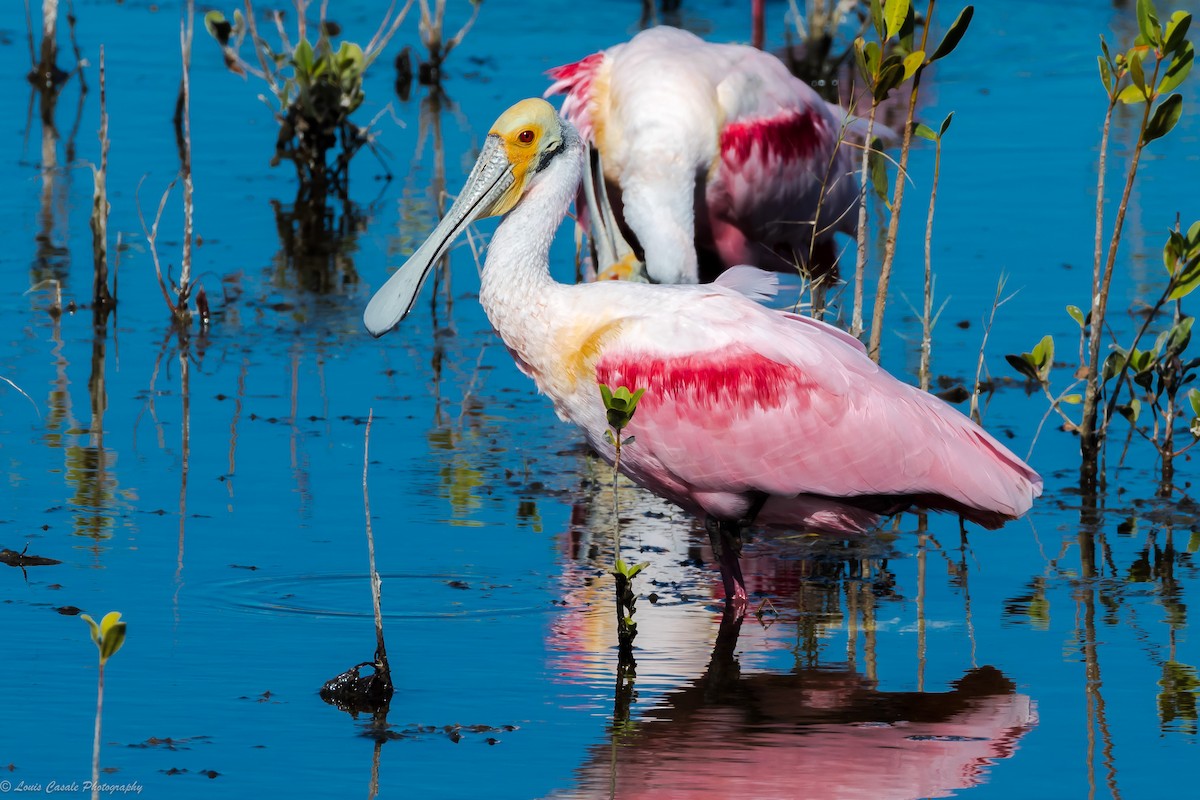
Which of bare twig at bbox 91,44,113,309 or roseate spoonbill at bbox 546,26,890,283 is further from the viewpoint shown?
roseate spoonbill at bbox 546,26,890,283

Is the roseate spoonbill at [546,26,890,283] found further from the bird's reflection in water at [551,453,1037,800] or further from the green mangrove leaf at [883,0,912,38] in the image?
the bird's reflection in water at [551,453,1037,800]

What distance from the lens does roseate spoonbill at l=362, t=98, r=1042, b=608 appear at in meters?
6.09

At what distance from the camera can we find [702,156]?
9.04 meters

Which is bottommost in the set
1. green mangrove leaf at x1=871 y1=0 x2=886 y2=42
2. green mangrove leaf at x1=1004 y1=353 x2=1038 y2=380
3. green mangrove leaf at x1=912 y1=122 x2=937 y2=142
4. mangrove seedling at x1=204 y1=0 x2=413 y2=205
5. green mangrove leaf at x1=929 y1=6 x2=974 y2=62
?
green mangrove leaf at x1=1004 y1=353 x2=1038 y2=380

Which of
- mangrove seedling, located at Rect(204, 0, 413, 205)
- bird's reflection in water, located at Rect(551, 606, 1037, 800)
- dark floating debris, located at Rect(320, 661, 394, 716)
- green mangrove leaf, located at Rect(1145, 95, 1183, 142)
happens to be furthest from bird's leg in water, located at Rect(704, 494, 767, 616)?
mangrove seedling, located at Rect(204, 0, 413, 205)

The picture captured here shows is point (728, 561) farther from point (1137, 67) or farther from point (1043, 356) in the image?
point (1137, 67)

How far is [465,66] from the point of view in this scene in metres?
15.5

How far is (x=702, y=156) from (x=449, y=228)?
8.75ft

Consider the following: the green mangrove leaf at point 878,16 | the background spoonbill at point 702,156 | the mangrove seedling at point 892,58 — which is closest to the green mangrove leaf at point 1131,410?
the mangrove seedling at point 892,58

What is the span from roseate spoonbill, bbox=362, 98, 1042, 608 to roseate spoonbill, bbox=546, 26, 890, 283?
2273 millimetres

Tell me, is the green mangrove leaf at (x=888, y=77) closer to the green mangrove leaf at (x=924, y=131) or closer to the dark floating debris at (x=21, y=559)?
the green mangrove leaf at (x=924, y=131)

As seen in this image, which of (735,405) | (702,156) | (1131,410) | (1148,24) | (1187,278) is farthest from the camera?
(702,156)

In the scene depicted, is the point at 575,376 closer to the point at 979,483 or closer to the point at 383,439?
the point at 979,483

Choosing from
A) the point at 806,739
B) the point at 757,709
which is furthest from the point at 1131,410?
the point at 806,739
